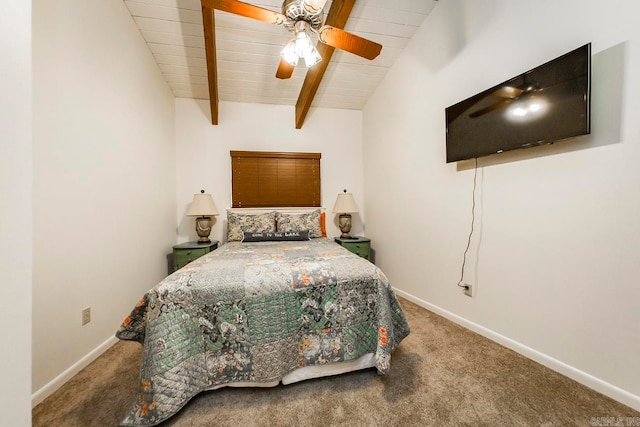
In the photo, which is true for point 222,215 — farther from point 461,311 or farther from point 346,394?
point 461,311

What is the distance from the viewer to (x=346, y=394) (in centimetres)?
137

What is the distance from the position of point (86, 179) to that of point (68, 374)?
1233mm

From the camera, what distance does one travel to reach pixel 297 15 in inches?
67.4

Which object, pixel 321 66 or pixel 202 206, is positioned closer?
pixel 321 66

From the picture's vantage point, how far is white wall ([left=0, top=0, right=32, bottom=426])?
2.16ft

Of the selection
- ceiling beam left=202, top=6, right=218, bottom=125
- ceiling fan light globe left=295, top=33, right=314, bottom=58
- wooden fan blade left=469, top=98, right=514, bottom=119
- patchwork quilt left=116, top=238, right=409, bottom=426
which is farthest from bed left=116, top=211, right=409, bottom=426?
ceiling beam left=202, top=6, right=218, bottom=125

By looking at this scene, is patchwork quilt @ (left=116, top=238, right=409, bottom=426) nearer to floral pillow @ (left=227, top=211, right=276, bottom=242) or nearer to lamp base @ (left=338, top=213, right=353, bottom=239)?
floral pillow @ (left=227, top=211, right=276, bottom=242)

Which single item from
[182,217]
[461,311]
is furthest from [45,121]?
[461,311]

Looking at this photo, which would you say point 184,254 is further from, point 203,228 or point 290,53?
point 290,53

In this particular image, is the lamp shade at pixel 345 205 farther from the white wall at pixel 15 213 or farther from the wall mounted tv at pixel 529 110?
the white wall at pixel 15 213

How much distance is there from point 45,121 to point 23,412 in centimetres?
144

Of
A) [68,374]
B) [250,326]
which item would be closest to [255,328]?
[250,326]

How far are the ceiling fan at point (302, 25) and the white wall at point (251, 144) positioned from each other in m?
1.71

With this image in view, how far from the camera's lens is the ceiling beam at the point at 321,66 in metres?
2.10
